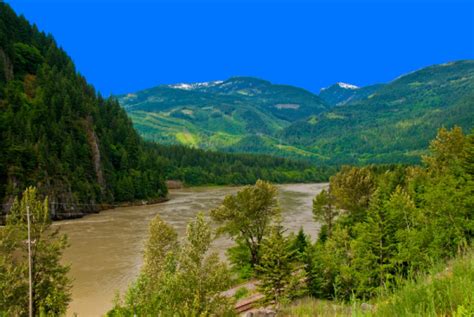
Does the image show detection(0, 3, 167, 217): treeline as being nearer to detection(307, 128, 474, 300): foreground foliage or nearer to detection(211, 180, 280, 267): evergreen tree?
detection(211, 180, 280, 267): evergreen tree

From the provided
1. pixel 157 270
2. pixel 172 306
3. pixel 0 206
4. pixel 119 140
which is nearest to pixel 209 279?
pixel 172 306

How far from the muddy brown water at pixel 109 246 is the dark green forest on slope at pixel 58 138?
12.3 meters

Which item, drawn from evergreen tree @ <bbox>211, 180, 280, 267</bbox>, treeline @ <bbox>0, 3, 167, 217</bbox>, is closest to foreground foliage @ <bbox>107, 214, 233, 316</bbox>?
evergreen tree @ <bbox>211, 180, 280, 267</bbox>

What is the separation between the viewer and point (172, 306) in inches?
971

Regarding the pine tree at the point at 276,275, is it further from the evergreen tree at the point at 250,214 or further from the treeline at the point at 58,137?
the treeline at the point at 58,137

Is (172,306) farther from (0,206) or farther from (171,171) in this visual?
(171,171)

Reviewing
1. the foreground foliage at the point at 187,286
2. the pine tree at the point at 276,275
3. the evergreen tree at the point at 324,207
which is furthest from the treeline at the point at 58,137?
the pine tree at the point at 276,275

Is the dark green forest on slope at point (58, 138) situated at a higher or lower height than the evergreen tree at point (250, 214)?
higher

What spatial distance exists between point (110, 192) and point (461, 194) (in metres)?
107

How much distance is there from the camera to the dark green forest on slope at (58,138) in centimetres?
9600

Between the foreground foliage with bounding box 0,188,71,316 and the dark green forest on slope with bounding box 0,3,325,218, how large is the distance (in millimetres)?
64790

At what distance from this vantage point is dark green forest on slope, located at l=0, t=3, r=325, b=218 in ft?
315

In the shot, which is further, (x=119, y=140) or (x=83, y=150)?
(x=119, y=140)

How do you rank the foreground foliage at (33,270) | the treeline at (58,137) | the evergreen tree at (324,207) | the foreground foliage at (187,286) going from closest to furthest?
1. the foreground foliage at (187,286)
2. the foreground foliage at (33,270)
3. the evergreen tree at (324,207)
4. the treeline at (58,137)
